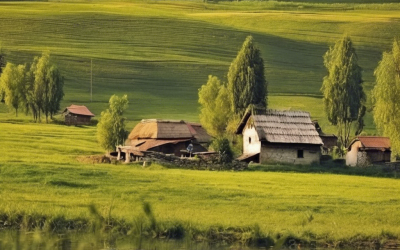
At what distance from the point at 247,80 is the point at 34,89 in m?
26.9

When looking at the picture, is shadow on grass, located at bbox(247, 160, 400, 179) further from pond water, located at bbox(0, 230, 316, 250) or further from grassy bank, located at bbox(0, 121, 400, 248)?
pond water, located at bbox(0, 230, 316, 250)

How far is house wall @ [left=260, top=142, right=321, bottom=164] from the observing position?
58.1 m

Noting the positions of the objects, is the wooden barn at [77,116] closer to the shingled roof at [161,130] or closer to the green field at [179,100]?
the green field at [179,100]

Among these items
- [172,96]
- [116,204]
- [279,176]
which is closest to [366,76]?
[172,96]

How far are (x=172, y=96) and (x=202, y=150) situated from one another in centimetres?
4172

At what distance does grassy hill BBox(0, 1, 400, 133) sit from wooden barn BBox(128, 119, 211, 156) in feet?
86.3

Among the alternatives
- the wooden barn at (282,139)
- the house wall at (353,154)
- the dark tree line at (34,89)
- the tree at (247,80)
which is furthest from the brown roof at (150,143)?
the dark tree line at (34,89)

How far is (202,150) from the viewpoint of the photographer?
6475cm

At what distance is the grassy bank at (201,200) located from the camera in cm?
3325

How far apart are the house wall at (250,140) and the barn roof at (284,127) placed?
674 mm

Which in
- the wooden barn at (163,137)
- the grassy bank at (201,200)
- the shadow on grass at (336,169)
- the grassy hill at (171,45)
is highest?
the grassy hill at (171,45)

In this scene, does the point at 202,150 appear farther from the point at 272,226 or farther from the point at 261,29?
the point at 261,29

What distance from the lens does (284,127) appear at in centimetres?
5869

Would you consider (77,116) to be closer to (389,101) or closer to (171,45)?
(389,101)
